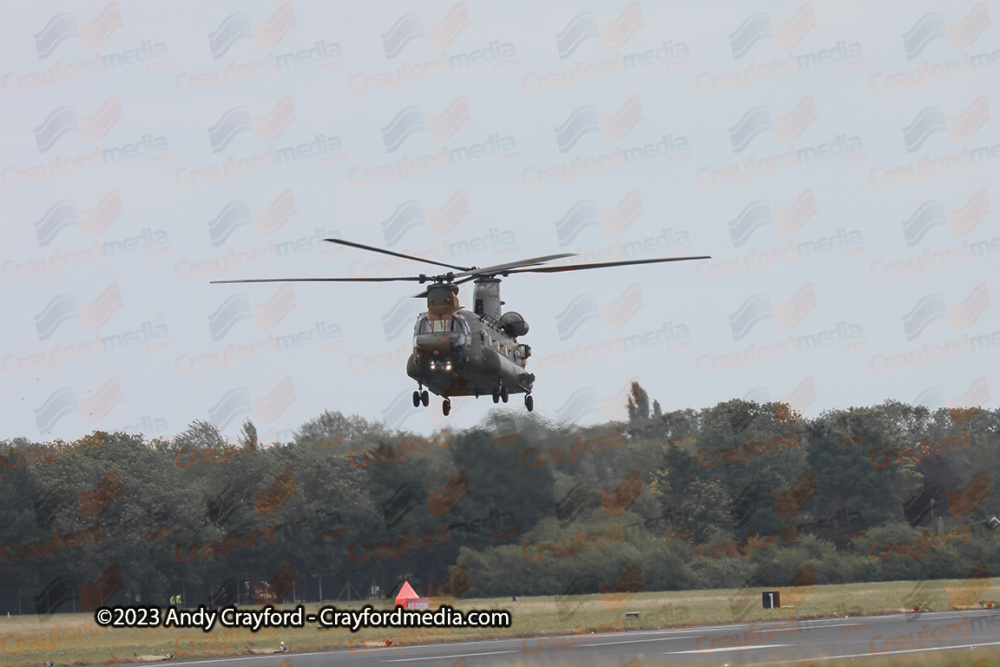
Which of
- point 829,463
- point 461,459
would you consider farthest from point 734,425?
point 461,459

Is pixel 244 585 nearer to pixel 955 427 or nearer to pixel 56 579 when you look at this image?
pixel 56 579

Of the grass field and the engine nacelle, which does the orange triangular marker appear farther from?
the engine nacelle

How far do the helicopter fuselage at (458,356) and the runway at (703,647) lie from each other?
9.74 metres

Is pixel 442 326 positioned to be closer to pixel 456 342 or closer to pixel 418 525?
pixel 456 342

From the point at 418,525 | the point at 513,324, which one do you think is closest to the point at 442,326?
the point at 513,324

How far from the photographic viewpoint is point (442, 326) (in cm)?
3953

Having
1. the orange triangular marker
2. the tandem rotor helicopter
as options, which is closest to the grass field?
the orange triangular marker

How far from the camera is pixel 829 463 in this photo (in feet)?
369

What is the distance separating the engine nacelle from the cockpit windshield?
4334mm

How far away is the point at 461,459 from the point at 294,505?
1527 centimetres

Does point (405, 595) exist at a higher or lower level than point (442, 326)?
lower

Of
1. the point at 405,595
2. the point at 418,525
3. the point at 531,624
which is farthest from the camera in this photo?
the point at 418,525

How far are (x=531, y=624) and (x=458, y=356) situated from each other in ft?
84.3

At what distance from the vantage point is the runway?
41781mm
